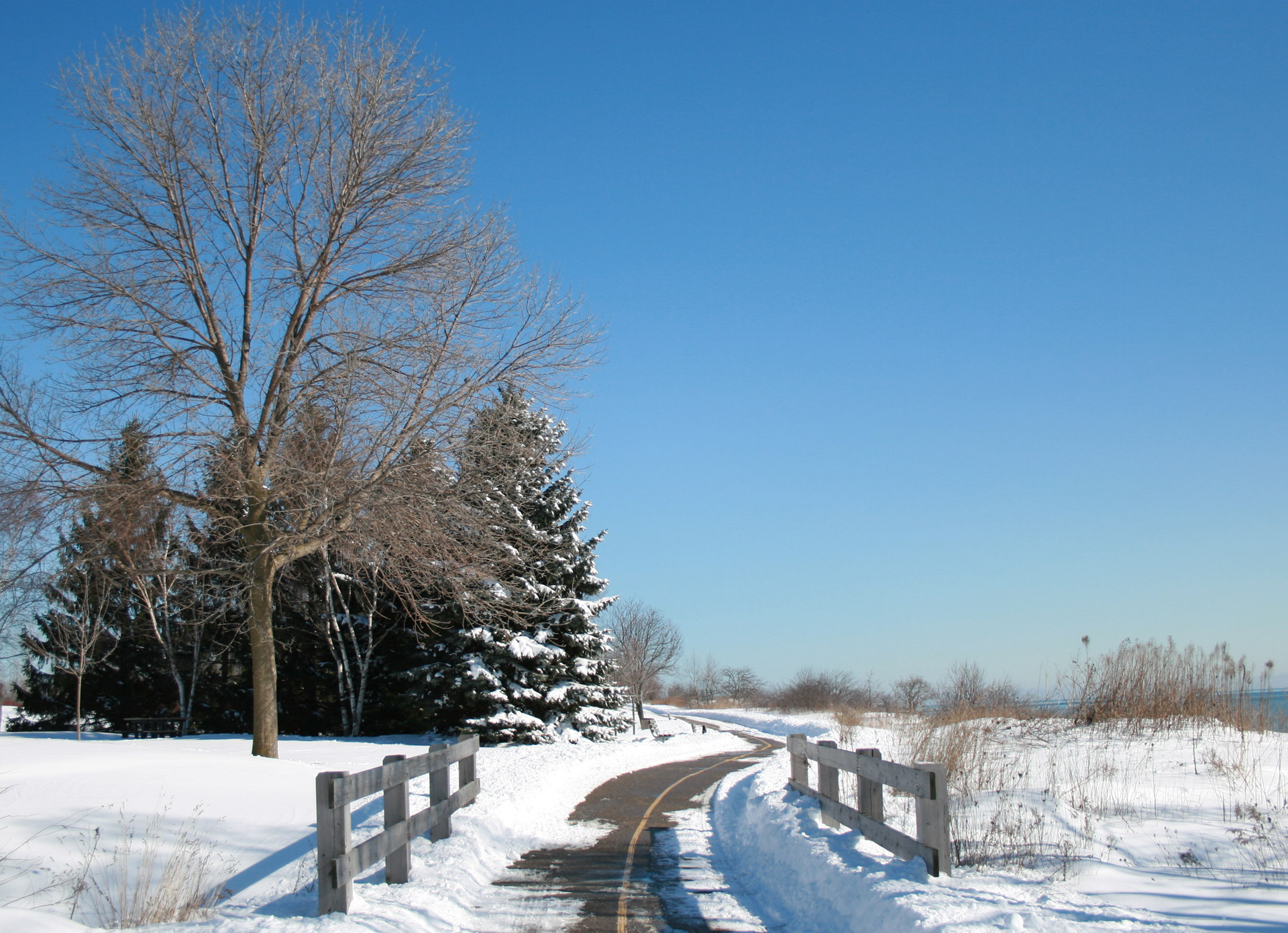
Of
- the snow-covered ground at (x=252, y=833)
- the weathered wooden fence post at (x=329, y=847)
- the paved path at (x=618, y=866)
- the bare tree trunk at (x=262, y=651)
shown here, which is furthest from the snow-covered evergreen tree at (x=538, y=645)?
the weathered wooden fence post at (x=329, y=847)

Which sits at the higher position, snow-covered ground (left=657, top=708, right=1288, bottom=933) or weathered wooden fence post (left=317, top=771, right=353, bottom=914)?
weathered wooden fence post (left=317, top=771, right=353, bottom=914)

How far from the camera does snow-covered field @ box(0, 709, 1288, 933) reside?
255 inches

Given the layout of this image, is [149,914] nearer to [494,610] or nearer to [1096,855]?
[1096,855]

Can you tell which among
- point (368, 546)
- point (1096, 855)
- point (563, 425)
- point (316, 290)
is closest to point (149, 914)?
point (1096, 855)

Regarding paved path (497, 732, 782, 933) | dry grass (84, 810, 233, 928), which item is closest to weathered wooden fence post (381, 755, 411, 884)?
paved path (497, 732, 782, 933)

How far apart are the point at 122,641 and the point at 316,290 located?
1991 cm

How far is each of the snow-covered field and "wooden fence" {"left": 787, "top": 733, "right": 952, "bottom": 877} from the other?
17cm

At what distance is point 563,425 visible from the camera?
99.0 ft

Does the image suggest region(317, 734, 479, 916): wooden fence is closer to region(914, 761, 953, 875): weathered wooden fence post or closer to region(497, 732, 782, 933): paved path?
region(497, 732, 782, 933): paved path

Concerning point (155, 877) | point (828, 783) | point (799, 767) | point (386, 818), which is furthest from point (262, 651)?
point (828, 783)

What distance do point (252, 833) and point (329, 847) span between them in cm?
390

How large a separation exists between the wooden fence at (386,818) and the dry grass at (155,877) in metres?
1.17

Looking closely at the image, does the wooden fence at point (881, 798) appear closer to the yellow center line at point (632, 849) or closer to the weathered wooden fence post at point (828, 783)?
the weathered wooden fence post at point (828, 783)

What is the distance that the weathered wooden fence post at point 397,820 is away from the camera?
7707mm
